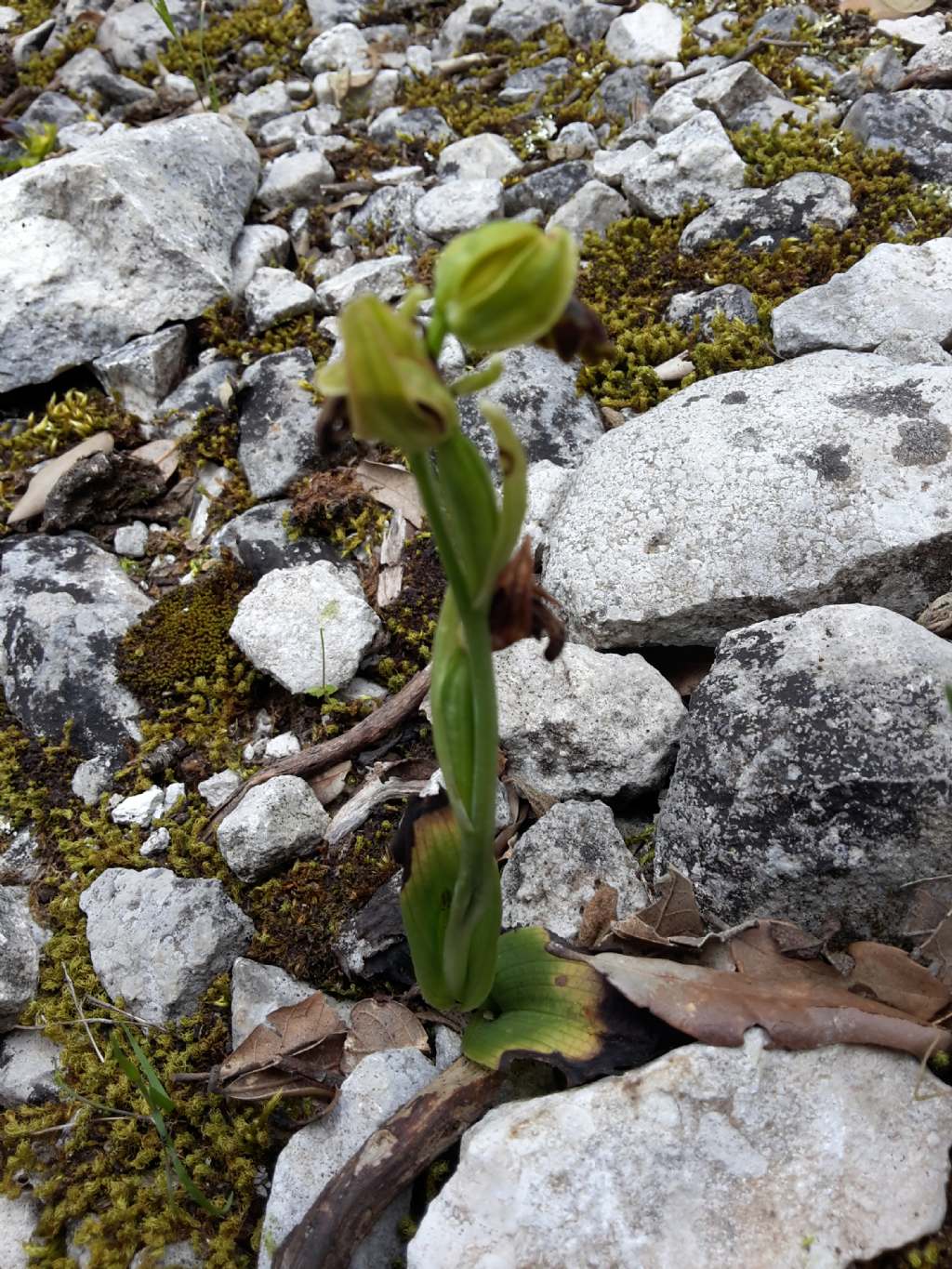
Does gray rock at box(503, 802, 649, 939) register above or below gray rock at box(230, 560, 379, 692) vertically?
below

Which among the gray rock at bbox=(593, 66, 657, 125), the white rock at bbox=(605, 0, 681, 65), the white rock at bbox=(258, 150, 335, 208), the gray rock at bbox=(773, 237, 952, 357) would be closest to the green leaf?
the gray rock at bbox=(773, 237, 952, 357)

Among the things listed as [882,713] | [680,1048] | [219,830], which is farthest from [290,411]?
[680,1048]

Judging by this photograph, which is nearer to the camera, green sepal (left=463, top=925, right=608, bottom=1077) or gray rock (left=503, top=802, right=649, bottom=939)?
green sepal (left=463, top=925, right=608, bottom=1077)

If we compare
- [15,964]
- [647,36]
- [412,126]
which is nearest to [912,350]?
[647,36]

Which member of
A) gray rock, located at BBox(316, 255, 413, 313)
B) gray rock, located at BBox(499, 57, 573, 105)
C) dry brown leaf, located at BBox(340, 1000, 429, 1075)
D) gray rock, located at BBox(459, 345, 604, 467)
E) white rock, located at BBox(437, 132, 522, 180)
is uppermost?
gray rock, located at BBox(499, 57, 573, 105)

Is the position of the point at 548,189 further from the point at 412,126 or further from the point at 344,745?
the point at 344,745

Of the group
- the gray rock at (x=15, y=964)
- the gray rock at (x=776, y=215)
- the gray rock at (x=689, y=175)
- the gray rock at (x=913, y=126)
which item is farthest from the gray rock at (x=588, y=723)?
the gray rock at (x=913, y=126)

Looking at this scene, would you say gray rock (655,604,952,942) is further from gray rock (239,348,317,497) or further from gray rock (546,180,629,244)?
gray rock (546,180,629,244)
